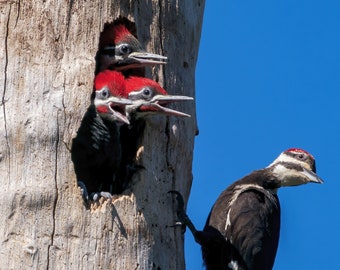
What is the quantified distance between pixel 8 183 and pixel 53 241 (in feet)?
1.25

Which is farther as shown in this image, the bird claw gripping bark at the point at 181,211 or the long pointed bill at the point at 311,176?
the long pointed bill at the point at 311,176

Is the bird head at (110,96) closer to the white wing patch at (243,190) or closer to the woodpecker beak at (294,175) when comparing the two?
the white wing patch at (243,190)

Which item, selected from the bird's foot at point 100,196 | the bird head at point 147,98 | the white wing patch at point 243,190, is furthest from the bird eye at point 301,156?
the bird's foot at point 100,196

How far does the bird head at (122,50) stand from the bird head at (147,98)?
0.41ft

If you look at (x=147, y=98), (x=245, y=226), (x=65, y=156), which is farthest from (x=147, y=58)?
(x=245, y=226)

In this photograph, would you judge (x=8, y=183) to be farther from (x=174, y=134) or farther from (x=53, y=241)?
(x=174, y=134)

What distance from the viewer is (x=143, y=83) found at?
187 inches

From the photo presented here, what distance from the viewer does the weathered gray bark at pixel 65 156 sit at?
412cm

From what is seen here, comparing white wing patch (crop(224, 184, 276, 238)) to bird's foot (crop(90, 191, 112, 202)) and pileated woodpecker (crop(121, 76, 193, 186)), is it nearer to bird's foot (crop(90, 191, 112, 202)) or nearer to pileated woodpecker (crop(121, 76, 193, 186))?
pileated woodpecker (crop(121, 76, 193, 186))

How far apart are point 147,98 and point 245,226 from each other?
1.64 metres

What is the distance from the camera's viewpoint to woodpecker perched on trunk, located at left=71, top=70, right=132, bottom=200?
15.5 ft

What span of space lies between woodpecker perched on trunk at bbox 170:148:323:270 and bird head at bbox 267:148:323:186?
0.01m

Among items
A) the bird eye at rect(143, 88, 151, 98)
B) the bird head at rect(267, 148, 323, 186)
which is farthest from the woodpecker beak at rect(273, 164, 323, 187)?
the bird eye at rect(143, 88, 151, 98)

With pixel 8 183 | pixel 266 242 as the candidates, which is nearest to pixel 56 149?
pixel 8 183
